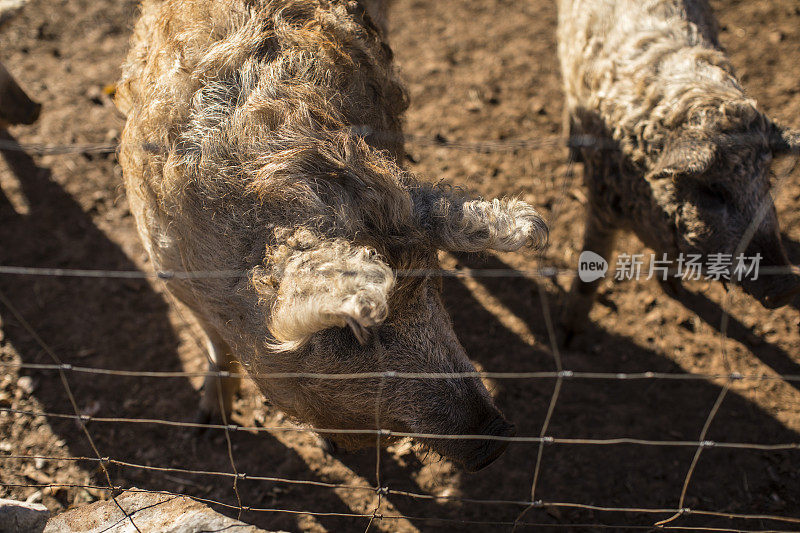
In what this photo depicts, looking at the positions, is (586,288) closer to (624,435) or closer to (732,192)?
(624,435)

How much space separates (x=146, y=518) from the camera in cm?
292

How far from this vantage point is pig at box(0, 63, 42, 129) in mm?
4871

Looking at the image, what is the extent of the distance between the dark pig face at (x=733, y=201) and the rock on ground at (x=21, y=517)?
13.0 ft

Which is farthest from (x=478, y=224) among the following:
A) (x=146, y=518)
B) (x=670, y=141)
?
(x=146, y=518)

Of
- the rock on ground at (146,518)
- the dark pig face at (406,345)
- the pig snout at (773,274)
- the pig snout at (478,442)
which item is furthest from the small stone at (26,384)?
the pig snout at (773,274)

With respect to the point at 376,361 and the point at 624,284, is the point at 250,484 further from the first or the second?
the point at 624,284

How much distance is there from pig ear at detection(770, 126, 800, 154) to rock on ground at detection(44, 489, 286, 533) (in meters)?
3.82

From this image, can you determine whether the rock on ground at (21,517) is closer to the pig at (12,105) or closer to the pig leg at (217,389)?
the pig leg at (217,389)

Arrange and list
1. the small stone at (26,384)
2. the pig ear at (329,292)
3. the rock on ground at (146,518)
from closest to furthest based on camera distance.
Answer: the pig ear at (329,292) → the rock on ground at (146,518) → the small stone at (26,384)

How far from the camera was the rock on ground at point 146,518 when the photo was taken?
287cm

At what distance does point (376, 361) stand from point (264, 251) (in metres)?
0.76

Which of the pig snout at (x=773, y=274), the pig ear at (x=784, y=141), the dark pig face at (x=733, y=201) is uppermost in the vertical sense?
the pig ear at (x=784, y=141)

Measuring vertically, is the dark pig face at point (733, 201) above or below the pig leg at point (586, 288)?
above

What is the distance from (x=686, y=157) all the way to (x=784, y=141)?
715mm
